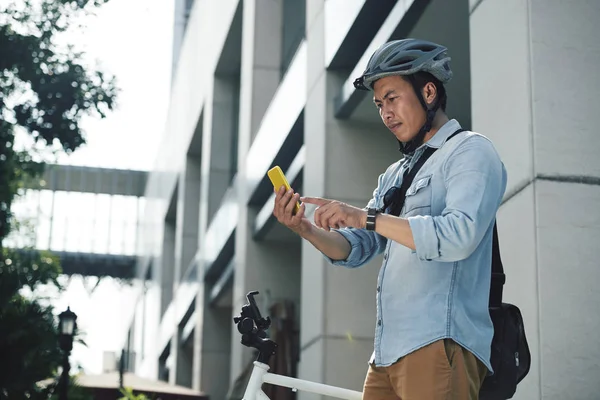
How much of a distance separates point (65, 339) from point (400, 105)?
37.3ft

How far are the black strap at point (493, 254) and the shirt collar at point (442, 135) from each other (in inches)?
0.7

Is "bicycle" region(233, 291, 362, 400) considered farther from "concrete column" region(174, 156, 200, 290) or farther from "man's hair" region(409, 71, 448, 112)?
"concrete column" region(174, 156, 200, 290)

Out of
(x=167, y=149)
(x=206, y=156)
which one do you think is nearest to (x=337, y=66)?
(x=206, y=156)

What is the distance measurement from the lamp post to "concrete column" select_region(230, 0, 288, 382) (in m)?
2.83

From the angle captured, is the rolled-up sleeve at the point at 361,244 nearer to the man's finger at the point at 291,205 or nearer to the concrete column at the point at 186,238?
the man's finger at the point at 291,205

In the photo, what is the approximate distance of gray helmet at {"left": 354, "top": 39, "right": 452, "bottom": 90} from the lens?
3391 millimetres

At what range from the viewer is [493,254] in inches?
137

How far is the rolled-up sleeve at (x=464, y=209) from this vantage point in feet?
10.2

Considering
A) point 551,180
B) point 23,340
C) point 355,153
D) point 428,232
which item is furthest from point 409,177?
point 23,340

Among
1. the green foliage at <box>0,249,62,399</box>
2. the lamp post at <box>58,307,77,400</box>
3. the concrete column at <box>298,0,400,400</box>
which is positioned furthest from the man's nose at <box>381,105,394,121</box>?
the lamp post at <box>58,307,77,400</box>

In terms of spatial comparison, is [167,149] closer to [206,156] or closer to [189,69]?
[189,69]

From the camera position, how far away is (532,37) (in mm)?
5613

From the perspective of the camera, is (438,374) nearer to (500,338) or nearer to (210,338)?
(500,338)

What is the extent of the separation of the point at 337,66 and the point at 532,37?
224 inches
